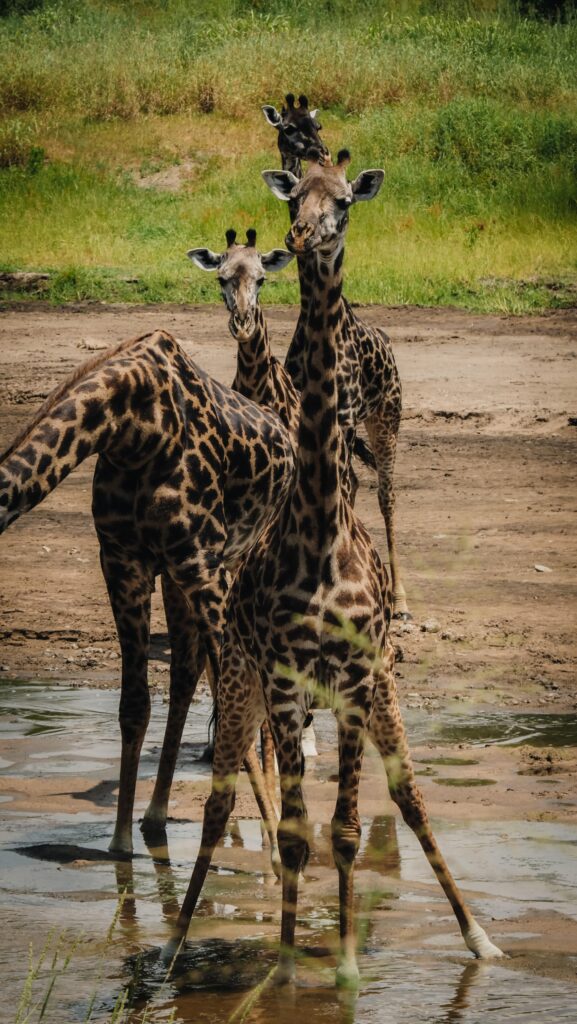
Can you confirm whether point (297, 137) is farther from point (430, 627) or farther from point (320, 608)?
point (320, 608)

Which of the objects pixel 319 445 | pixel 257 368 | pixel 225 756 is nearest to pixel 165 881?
pixel 225 756

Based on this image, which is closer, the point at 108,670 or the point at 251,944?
the point at 251,944

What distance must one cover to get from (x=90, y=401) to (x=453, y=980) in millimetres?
2442

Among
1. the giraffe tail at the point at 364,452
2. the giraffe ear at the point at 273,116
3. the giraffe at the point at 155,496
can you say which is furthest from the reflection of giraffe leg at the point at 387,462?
the giraffe at the point at 155,496

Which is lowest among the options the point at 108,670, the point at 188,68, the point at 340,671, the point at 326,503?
the point at 108,670

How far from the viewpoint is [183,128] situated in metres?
26.3

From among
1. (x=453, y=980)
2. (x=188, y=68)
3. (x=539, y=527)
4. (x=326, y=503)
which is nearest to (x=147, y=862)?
(x=453, y=980)

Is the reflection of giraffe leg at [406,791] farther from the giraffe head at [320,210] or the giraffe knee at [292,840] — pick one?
the giraffe head at [320,210]

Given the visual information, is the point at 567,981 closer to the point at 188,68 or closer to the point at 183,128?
the point at 183,128

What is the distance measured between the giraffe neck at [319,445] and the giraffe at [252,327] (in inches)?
102

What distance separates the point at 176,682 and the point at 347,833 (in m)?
1.95

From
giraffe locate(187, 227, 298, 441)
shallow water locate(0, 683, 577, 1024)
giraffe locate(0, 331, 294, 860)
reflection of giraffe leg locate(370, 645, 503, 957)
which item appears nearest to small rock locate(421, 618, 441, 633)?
giraffe locate(187, 227, 298, 441)

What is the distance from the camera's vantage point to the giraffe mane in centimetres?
609

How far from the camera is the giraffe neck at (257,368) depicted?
845 centimetres
